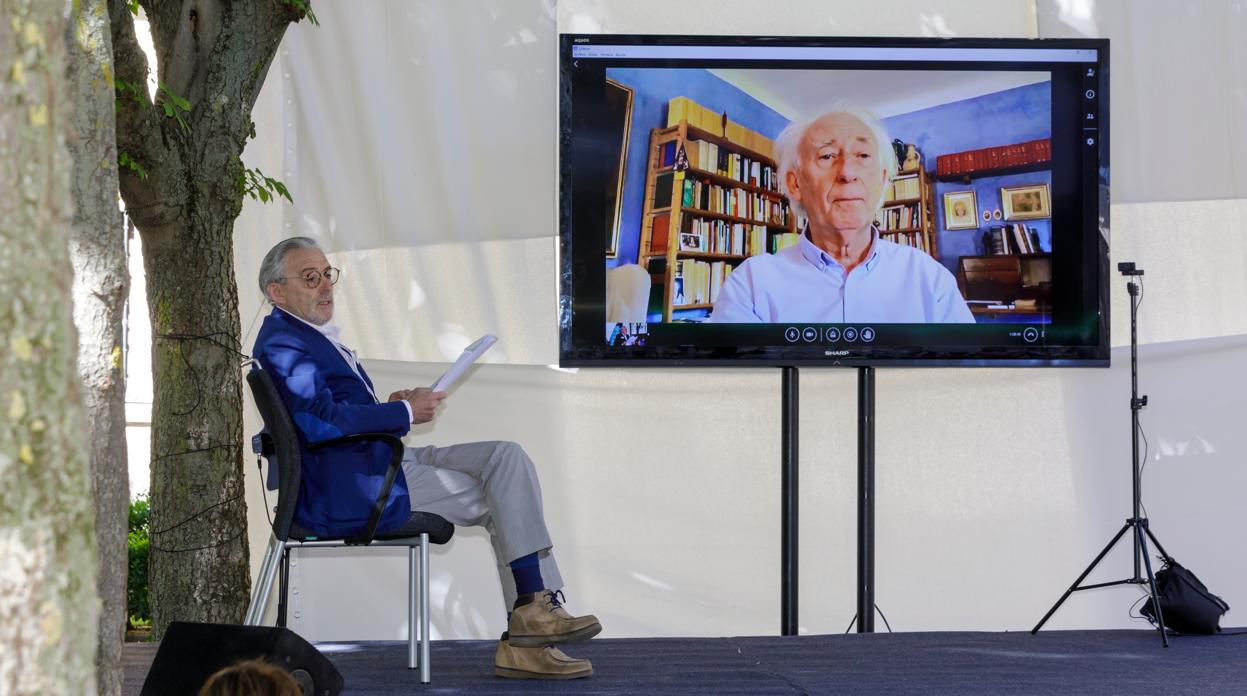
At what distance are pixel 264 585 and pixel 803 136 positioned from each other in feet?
7.48

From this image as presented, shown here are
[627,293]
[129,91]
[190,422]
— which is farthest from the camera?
[627,293]

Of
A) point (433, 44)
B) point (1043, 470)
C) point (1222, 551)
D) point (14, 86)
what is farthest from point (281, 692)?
point (1222, 551)

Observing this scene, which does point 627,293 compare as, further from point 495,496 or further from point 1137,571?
point 1137,571

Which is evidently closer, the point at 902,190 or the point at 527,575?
the point at 527,575

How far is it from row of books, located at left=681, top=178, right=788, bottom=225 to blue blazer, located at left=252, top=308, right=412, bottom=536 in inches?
59.9

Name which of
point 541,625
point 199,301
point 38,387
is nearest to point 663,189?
point 199,301

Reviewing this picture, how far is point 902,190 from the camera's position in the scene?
4.48m

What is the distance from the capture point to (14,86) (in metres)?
1.11

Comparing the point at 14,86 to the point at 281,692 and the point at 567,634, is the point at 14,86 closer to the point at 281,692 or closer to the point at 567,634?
the point at 281,692

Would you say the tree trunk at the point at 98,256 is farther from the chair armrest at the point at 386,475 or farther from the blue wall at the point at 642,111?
the blue wall at the point at 642,111

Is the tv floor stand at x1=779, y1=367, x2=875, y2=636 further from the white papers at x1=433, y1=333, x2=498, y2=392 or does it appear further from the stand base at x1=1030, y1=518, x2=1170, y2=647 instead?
the white papers at x1=433, y1=333, x2=498, y2=392

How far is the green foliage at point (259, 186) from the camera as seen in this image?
162 inches

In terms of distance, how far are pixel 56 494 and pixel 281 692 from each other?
77 cm

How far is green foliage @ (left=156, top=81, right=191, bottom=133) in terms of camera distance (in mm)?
3771
